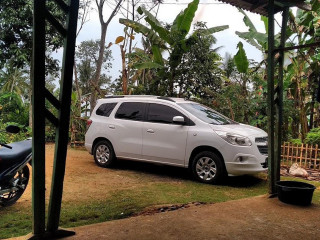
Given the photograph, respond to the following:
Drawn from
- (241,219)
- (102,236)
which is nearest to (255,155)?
(241,219)

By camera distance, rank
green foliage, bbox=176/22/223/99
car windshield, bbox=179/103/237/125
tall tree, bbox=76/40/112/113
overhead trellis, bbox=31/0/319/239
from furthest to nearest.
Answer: tall tree, bbox=76/40/112/113, green foliage, bbox=176/22/223/99, car windshield, bbox=179/103/237/125, overhead trellis, bbox=31/0/319/239

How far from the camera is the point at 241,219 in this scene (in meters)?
4.17

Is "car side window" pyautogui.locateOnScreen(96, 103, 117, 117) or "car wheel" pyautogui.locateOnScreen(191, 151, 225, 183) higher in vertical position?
"car side window" pyautogui.locateOnScreen(96, 103, 117, 117)

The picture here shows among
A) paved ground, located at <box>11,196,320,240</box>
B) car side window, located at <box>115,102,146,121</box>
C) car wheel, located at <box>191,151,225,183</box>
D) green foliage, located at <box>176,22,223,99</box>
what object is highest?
green foliage, located at <box>176,22,223,99</box>

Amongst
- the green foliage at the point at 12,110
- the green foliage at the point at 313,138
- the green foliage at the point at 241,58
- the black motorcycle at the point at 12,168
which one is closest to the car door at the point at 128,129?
the black motorcycle at the point at 12,168

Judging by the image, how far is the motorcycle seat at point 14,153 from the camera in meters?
4.28

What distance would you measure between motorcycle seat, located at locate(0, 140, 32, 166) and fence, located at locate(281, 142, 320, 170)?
24.4 feet

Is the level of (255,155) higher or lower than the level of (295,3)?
lower

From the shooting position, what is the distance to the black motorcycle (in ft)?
14.0

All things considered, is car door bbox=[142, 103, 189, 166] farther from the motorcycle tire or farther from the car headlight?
the motorcycle tire

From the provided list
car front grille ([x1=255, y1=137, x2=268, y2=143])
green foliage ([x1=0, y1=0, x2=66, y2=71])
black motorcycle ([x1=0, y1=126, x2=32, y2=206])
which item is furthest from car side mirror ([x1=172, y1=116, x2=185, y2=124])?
green foliage ([x1=0, y1=0, x2=66, y2=71])

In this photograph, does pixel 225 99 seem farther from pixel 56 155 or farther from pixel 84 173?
pixel 56 155

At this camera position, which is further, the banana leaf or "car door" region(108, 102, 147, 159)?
the banana leaf

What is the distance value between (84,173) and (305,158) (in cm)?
610
